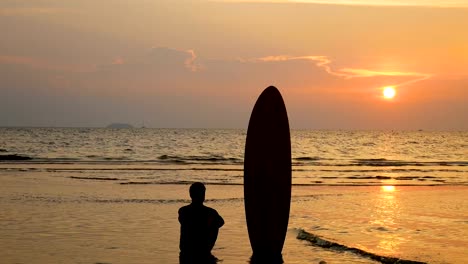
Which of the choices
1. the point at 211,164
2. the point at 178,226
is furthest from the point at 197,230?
the point at 211,164

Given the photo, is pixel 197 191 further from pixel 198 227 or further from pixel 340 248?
pixel 340 248

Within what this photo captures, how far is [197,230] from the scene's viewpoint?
9.16 metres

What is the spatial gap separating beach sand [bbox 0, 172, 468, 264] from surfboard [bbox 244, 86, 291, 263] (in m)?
0.49

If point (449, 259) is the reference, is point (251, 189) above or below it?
above

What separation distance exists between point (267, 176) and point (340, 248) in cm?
250

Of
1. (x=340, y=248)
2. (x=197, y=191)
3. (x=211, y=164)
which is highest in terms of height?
(x=197, y=191)

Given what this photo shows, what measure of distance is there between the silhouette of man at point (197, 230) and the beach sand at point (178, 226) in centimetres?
204

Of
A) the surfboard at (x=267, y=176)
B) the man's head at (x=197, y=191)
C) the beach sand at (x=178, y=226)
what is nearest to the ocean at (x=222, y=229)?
the beach sand at (x=178, y=226)

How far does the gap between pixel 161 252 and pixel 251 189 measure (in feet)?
6.35

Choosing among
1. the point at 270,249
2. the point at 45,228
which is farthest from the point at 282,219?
the point at 45,228

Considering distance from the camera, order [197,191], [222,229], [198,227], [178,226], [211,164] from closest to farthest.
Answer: [197,191], [198,227], [222,229], [178,226], [211,164]

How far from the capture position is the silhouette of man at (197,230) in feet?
29.9

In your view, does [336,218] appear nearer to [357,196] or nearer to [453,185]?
[357,196]

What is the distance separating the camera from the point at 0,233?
13781mm
